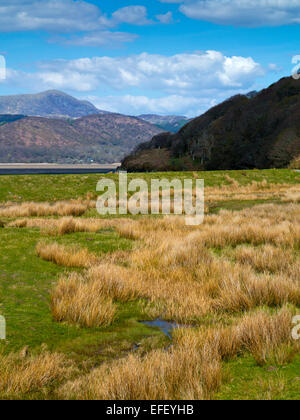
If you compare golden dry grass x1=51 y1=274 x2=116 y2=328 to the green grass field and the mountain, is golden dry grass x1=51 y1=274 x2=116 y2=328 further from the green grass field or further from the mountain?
the mountain

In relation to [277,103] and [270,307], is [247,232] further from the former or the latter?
[277,103]

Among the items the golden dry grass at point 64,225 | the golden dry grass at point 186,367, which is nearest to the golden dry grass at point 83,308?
the golden dry grass at point 186,367

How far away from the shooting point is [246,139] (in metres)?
106

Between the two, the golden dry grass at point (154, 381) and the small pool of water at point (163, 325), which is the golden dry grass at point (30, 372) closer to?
the golden dry grass at point (154, 381)

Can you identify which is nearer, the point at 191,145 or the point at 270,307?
the point at 270,307

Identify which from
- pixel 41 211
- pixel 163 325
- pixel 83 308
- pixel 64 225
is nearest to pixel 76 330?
pixel 83 308

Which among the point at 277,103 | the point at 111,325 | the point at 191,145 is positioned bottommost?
the point at 111,325

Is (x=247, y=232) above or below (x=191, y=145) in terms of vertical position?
below

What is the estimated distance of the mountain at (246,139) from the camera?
83181 mm

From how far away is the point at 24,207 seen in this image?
68.5 ft

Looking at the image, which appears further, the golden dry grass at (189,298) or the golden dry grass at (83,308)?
the golden dry grass at (83,308)

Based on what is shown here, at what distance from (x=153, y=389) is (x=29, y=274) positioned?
515 centimetres

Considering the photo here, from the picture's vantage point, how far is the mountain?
83.2 meters

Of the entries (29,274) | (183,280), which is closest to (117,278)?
(183,280)
